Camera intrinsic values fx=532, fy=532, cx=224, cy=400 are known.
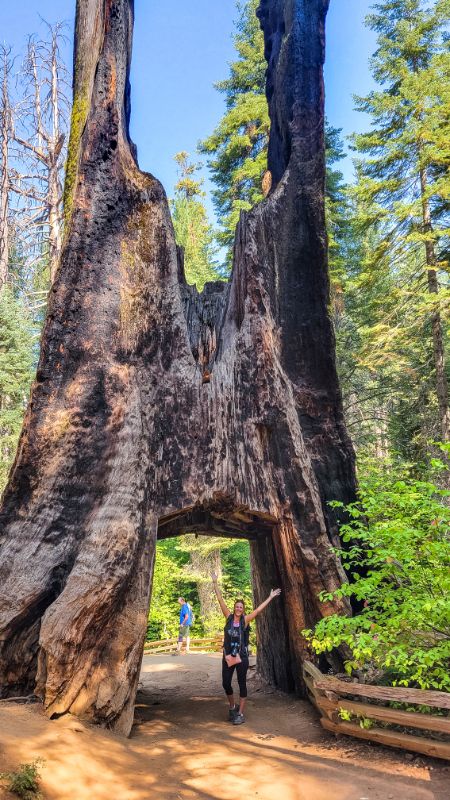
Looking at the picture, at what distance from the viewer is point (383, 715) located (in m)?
5.23

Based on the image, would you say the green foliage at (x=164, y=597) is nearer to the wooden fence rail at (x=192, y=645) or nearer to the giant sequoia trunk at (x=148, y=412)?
the wooden fence rail at (x=192, y=645)

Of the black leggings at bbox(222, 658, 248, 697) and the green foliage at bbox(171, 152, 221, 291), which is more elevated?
the green foliage at bbox(171, 152, 221, 291)

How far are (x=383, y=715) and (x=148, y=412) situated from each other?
443 centimetres

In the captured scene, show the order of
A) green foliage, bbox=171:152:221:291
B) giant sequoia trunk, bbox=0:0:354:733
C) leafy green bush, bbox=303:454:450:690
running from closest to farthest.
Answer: leafy green bush, bbox=303:454:450:690 → giant sequoia trunk, bbox=0:0:354:733 → green foliage, bbox=171:152:221:291

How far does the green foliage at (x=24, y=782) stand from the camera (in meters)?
3.34

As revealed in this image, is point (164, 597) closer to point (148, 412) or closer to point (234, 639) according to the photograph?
point (234, 639)

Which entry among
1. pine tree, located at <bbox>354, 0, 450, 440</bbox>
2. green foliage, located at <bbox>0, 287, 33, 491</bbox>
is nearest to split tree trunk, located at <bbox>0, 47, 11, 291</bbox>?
green foliage, located at <bbox>0, 287, 33, 491</bbox>

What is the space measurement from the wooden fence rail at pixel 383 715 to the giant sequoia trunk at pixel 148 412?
124cm

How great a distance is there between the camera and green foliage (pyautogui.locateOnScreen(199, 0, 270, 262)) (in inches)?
672

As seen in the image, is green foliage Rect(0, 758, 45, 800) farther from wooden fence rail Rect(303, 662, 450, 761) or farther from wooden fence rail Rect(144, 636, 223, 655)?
wooden fence rail Rect(144, 636, 223, 655)

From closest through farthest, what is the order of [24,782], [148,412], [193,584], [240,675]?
[24,782]
[240,675]
[148,412]
[193,584]

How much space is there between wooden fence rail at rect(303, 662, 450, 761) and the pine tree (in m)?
8.37

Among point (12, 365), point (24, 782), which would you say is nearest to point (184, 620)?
point (12, 365)

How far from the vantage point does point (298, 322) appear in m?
8.91
